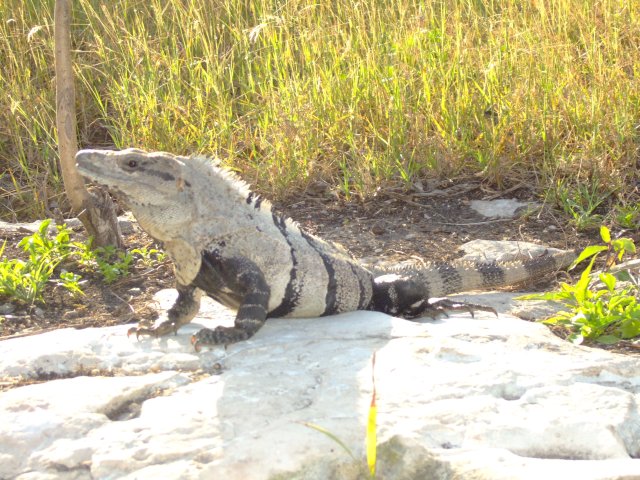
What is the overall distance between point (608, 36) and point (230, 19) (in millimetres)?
3299

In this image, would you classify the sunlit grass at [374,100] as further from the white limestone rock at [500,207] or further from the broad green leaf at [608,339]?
the broad green leaf at [608,339]

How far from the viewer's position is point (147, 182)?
3834 mm

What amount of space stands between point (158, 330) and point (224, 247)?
0.47 metres

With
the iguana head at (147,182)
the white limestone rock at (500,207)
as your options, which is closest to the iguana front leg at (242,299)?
the iguana head at (147,182)

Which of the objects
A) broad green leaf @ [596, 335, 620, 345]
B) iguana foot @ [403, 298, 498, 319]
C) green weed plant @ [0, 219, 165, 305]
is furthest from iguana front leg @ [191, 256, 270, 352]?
broad green leaf @ [596, 335, 620, 345]

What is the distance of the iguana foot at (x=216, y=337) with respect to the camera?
3602mm

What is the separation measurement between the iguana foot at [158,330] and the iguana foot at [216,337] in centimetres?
26

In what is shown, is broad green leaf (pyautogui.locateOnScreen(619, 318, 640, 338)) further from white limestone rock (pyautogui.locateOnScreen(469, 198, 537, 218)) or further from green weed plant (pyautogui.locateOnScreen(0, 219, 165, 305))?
green weed plant (pyautogui.locateOnScreen(0, 219, 165, 305))

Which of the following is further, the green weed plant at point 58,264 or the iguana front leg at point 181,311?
the green weed plant at point 58,264

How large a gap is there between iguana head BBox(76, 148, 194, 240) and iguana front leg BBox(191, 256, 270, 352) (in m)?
0.26

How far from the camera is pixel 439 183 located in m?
6.45

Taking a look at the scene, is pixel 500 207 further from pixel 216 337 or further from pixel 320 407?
pixel 320 407

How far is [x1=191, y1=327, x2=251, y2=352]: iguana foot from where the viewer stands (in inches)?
142

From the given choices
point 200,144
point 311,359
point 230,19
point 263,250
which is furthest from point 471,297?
point 230,19
